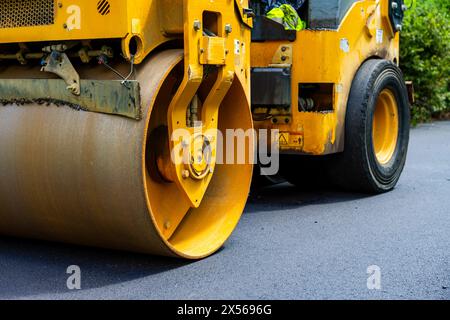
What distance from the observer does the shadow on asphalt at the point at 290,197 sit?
5715 mm

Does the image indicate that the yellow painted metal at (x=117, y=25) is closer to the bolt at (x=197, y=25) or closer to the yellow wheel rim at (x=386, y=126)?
the bolt at (x=197, y=25)

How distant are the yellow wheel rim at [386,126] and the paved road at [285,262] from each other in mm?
912

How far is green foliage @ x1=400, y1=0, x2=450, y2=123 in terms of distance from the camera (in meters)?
11.9

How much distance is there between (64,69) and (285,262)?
1536 mm

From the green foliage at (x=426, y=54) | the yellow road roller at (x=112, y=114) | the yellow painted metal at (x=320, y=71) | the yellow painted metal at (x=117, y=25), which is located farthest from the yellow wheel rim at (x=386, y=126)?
the green foliage at (x=426, y=54)

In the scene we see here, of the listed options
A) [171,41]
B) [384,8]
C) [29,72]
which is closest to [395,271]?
[171,41]

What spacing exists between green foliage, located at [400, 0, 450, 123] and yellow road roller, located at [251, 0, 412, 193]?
5649 millimetres

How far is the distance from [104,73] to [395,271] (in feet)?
5.86

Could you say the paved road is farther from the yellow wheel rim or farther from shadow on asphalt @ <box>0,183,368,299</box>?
the yellow wheel rim

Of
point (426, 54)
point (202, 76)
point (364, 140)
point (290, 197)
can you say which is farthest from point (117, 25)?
point (426, 54)

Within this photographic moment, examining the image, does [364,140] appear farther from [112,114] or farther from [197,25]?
[112,114]

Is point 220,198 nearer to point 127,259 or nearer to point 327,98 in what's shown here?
point 127,259

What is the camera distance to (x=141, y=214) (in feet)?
11.7

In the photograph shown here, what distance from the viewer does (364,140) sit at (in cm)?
574
